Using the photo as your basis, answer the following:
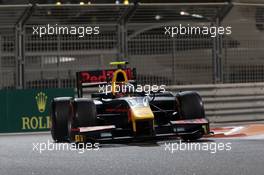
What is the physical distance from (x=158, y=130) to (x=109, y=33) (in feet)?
18.8

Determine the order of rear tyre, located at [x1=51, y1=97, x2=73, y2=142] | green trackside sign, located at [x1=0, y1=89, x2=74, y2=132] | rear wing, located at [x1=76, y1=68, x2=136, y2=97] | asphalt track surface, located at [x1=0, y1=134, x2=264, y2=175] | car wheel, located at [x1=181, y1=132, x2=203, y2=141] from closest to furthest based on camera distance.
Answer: asphalt track surface, located at [x1=0, y1=134, x2=264, y2=175], car wheel, located at [x1=181, y1=132, x2=203, y2=141], rear tyre, located at [x1=51, y1=97, x2=73, y2=142], rear wing, located at [x1=76, y1=68, x2=136, y2=97], green trackside sign, located at [x1=0, y1=89, x2=74, y2=132]

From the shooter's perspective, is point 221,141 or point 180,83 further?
point 180,83

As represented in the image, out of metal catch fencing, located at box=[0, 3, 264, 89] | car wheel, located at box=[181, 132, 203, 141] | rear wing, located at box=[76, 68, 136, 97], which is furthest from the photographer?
metal catch fencing, located at box=[0, 3, 264, 89]

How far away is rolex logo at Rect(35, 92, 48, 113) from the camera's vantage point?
17469 millimetres

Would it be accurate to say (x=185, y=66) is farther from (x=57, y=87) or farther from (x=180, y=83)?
(x=57, y=87)

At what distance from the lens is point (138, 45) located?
18125mm

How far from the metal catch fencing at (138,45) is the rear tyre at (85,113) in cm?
508

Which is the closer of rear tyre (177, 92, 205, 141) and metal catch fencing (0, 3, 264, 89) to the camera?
rear tyre (177, 92, 205, 141)

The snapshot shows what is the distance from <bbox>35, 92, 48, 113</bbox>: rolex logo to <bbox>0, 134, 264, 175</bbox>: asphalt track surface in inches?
178

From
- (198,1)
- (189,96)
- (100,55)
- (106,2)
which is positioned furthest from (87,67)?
(189,96)

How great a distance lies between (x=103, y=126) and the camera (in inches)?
496

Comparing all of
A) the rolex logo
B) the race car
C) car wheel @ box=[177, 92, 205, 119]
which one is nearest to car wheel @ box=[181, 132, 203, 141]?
the race car

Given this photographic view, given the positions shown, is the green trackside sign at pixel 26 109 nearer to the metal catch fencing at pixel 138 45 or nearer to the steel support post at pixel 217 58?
the metal catch fencing at pixel 138 45

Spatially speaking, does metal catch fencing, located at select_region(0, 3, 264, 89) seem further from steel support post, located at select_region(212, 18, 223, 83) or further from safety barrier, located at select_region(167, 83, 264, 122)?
safety barrier, located at select_region(167, 83, 264, 122)
